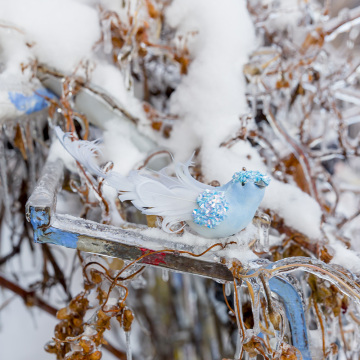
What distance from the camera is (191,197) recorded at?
1.38ft

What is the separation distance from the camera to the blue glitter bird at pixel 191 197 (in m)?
0.41

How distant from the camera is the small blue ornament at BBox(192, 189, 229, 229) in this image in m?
0.40

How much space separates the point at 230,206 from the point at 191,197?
42 millimetres

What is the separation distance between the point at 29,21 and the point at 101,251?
40cm

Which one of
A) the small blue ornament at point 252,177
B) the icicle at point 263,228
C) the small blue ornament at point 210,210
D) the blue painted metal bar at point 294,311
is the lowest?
the blue painted metal bar at point 294,311

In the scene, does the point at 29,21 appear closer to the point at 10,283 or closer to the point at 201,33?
the point at 201,33

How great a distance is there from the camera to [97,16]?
665 millimetres

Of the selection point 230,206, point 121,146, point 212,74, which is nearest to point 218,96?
point 212,74

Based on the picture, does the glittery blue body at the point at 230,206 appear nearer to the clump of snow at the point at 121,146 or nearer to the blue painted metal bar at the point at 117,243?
the blue painted metal bar at the point at 117,243

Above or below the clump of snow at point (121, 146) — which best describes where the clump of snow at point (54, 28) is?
above

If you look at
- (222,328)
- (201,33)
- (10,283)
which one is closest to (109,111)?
(201,33)

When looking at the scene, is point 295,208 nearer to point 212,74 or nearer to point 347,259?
point 347,259

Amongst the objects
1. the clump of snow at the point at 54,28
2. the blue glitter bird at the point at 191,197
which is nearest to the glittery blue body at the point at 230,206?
the blue glitter bird at the point at 191,197

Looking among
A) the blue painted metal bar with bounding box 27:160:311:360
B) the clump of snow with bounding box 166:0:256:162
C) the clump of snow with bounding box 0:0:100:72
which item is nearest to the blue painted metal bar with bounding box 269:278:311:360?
the blue painted metal bar with bounding box 27:160:311:360
